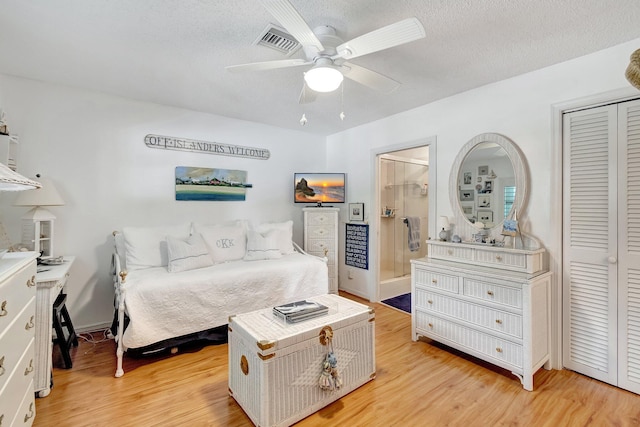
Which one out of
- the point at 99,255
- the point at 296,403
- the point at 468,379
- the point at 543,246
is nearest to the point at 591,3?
the point at 543,246

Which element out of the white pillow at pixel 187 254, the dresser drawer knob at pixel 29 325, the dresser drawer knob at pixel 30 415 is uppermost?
the white pillow at pixel 187 254

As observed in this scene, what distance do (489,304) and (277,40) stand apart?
242 centimetres

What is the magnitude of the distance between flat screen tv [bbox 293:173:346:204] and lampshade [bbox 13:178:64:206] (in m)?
2.53

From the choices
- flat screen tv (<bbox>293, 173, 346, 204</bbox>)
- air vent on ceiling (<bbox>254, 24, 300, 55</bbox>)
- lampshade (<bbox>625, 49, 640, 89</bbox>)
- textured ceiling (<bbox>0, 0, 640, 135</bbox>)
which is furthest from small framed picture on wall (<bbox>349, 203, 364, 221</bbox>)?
lampshade (<bbox>625, 49, 640, 89</bbox>)

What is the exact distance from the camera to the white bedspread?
88.4 inches

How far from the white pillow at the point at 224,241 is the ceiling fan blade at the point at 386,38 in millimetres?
2281

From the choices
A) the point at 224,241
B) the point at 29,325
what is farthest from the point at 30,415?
the point at 224,241

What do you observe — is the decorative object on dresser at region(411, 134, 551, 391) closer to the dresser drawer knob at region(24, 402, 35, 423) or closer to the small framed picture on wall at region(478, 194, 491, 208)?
the small framed picture on wall at region(478, 194, 491, 208)

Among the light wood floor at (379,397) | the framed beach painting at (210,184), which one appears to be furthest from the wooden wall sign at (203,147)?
the light wood floor at (379,397)

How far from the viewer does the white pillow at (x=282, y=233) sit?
3514 mm

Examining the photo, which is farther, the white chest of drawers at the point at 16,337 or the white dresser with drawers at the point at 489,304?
the white dresser with drawers at the point at 489,304

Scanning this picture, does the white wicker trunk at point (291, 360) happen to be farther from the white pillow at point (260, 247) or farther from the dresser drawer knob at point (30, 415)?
the white pillow at point (260, 247)

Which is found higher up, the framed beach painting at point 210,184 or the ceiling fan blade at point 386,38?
the ceiling fan blade at point 386,38

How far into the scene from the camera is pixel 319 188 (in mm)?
4160
